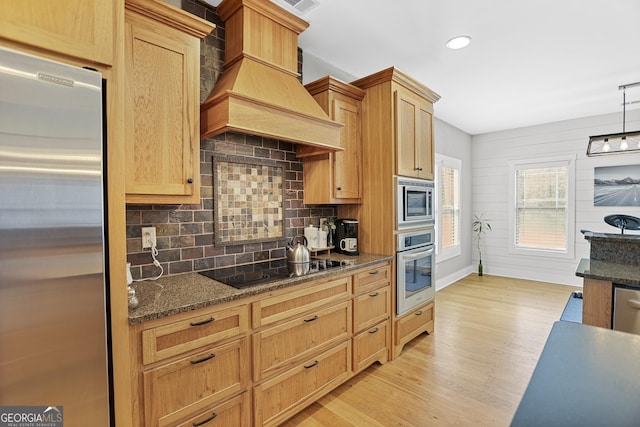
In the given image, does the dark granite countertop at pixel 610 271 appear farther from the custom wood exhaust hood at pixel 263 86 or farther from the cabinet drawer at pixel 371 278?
the custom wood exhaust hood at pixel 263 86

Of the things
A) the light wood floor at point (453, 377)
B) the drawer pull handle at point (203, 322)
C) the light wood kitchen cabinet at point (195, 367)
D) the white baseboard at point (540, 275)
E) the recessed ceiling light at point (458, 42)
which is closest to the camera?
the light wood kitchen cabinet at point (195, 367)

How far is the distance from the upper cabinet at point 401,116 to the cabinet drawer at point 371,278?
89cm

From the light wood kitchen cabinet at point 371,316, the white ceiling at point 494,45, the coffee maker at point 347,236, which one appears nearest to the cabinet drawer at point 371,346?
the light wood kitchen cabinet at point 371,316

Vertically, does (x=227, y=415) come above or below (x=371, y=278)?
A: below

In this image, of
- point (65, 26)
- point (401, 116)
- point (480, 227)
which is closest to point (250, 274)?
point (65, 26)

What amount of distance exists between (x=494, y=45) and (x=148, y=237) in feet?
10.8

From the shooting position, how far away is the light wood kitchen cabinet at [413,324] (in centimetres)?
286

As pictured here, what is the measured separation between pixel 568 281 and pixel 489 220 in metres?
1.58

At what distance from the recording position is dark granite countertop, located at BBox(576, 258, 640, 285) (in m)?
1.84

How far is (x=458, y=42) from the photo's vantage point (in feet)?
8.96

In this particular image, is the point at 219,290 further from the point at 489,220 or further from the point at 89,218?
the point at 489,220

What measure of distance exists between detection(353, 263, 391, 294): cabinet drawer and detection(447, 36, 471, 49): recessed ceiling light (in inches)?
81.8

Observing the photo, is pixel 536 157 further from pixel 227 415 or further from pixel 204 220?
pixel 227 415

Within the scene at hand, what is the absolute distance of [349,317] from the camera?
238cm
